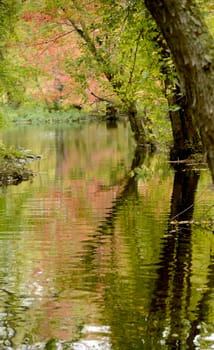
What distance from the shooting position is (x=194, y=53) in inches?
138

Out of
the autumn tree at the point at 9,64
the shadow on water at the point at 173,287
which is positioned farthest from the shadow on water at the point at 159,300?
the autumn tree at the point at 9,64

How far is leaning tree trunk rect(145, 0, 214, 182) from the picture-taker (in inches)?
137

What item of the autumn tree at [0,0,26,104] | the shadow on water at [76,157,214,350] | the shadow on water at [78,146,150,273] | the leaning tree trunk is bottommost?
the shadow on water at [76,157,214,350]

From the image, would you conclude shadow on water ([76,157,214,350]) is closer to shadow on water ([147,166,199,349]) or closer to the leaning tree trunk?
shadow on water ([147,166,199,349])

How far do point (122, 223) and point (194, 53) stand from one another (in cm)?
699

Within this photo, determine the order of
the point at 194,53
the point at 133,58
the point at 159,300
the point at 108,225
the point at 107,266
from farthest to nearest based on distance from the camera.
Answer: the point at 133,58, the point at 108,225, the point at 107,266, the point at 159,300, the point at 194,53

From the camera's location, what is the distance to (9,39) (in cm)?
1828

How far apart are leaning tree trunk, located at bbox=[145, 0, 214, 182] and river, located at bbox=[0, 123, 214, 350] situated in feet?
7.12

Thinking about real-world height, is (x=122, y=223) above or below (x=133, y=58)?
below

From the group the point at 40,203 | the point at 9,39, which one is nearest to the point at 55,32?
the point at 9,39

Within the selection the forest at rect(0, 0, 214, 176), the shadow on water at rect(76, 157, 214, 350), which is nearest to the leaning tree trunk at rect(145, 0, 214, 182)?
the forest at rect(0, 0, 214, 176)

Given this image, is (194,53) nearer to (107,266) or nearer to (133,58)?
(107,266)

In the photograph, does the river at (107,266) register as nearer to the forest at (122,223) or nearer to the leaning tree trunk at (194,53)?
the forest at (122,223)

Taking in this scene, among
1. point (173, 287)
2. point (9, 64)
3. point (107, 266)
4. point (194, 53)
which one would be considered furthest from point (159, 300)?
point (9, 64)
